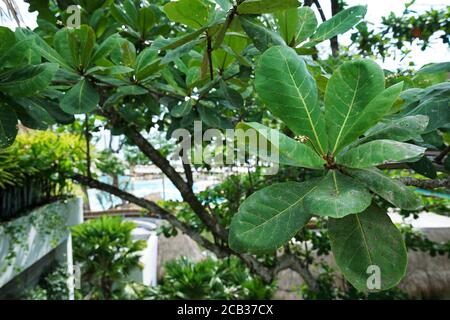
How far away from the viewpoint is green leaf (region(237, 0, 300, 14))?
46 centimetres

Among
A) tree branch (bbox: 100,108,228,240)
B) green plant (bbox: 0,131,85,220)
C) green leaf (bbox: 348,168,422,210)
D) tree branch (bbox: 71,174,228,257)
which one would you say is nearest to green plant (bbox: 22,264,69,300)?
green plant (bbox: 0,131,85,220)

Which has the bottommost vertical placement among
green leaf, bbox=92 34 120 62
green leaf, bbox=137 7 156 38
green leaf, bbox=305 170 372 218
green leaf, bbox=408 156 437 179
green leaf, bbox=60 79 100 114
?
green leaf, bbox=305 170 372 218

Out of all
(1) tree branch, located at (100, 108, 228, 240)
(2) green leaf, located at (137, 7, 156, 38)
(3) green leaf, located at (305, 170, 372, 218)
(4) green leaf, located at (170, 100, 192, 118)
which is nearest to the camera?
(3) green leaf, located at (305, 170, 372, 218)

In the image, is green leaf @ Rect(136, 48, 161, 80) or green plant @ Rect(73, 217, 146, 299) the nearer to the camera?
green leaf @ Rect(136, 48, 161, 80)

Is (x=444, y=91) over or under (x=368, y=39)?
under

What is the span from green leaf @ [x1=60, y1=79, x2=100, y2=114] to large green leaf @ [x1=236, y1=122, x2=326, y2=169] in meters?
0.41

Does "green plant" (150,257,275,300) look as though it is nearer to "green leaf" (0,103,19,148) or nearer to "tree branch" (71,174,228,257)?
"tree branch" (71,174,228,257)

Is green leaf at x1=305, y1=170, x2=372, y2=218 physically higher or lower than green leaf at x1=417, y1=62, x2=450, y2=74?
lower

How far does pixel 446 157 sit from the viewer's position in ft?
1.84

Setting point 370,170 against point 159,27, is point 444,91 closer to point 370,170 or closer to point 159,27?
point 370,170

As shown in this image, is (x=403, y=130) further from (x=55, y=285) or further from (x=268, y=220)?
(x=55, y=285)

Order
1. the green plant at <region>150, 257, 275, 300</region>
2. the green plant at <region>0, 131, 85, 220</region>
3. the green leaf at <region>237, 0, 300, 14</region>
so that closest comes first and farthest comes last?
the green leaf at <region>237, 0, 300, 14</region>
the green plant at <region>0, 131, 85, 220</region>
the green plant at <region>150, 257, 275, 300</region>

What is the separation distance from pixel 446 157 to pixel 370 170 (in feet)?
0.83
